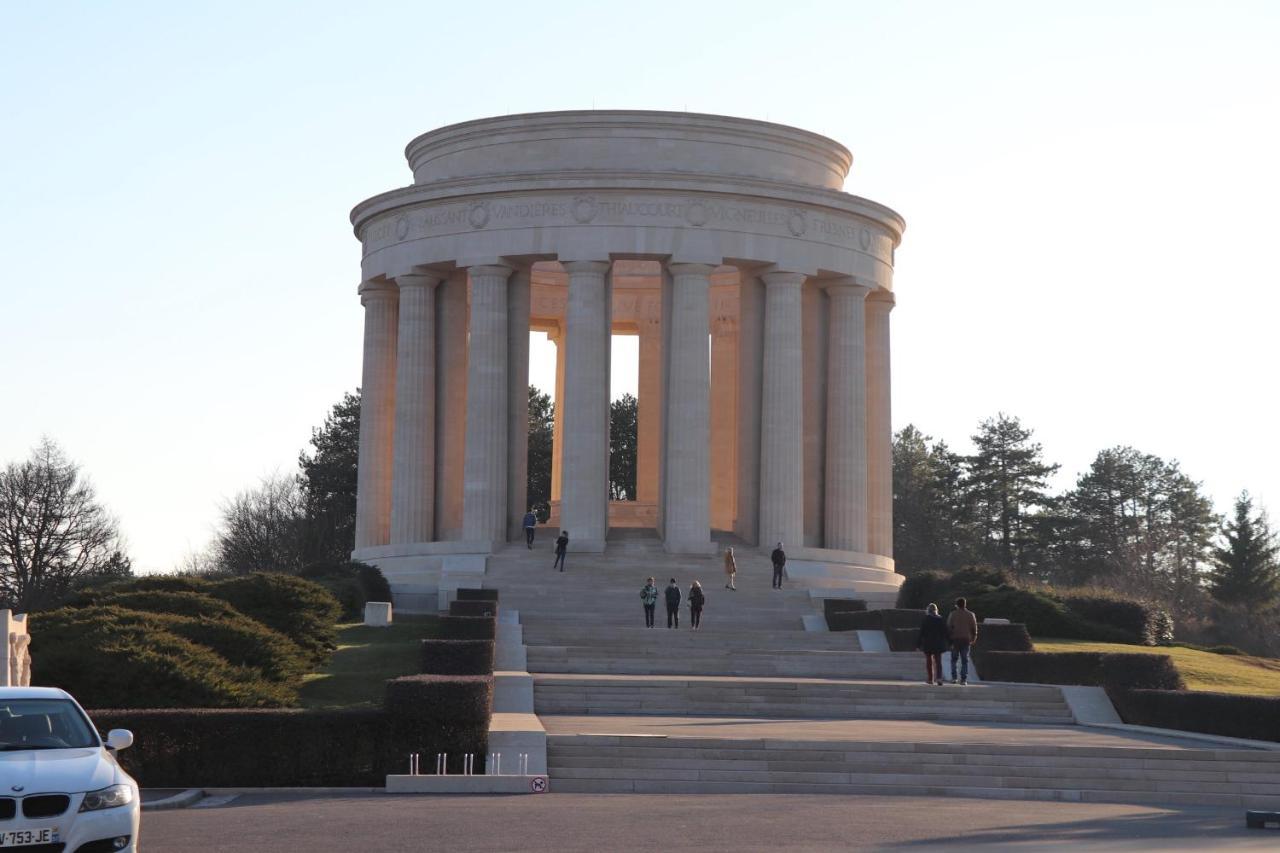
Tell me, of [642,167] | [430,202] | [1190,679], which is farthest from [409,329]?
[1190,679]

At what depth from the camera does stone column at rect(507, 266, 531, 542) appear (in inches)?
2704

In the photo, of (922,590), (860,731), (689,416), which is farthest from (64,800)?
(689,416)

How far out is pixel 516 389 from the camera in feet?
226

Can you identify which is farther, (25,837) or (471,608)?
(471,608)

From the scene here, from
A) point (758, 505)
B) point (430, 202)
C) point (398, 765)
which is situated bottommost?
point (398, 765)

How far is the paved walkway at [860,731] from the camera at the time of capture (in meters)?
32.8

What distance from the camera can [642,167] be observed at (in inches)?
2662

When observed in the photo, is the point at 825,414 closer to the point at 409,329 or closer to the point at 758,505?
the point at 758,505

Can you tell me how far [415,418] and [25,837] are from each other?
5298cm

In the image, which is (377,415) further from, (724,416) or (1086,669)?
(1086,669)

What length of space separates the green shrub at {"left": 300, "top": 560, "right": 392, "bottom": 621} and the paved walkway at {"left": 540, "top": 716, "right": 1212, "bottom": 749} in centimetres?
1924

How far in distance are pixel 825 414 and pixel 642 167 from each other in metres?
12.0

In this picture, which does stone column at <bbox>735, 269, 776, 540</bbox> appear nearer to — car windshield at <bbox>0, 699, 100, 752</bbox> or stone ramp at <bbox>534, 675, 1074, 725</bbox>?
stone ramp at <bbox>534, 675, 1074, 725</bbox>

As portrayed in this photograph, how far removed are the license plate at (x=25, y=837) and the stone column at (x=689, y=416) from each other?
49.1 metres
